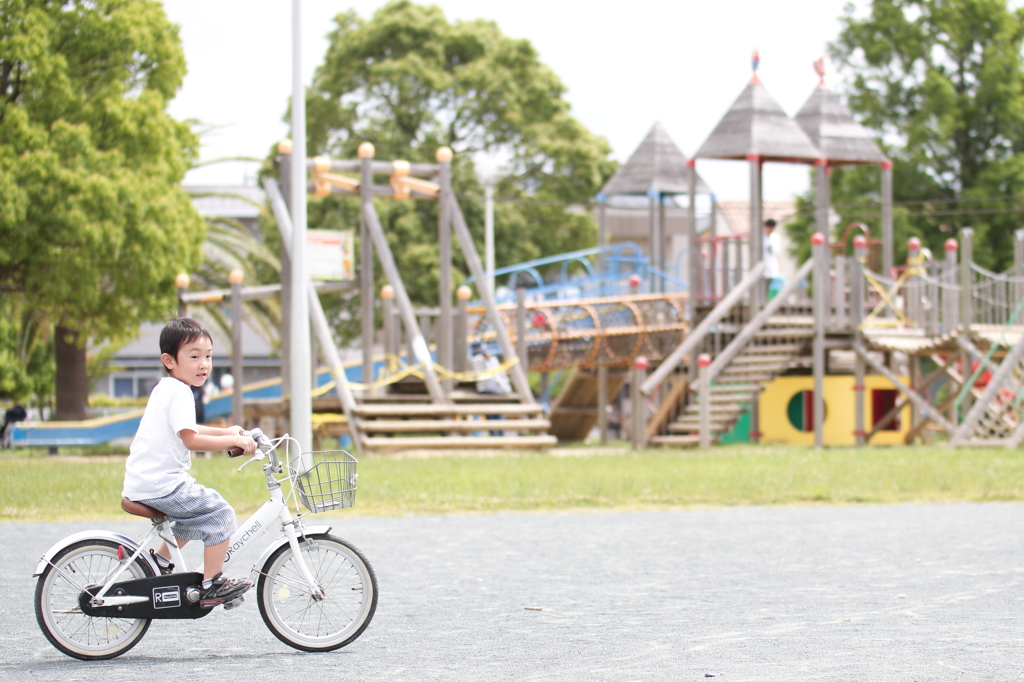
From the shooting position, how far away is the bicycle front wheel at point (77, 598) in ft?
18.9

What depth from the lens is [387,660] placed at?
18.5 ft

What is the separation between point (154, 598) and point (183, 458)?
0.66 m

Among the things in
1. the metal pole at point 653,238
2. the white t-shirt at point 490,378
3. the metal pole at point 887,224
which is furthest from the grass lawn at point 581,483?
the metal pole at point 653,238

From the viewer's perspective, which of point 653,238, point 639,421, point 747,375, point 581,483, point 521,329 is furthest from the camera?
point 653,238

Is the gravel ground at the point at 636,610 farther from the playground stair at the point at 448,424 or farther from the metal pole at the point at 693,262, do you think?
the metal pole at the point at 693,262

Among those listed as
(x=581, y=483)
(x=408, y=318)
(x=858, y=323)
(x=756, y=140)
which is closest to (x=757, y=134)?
(x=756, y=140)

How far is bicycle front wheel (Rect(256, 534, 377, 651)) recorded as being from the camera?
5.92 m

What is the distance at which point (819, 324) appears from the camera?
74.5 feet

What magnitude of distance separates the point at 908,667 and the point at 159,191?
17.2m

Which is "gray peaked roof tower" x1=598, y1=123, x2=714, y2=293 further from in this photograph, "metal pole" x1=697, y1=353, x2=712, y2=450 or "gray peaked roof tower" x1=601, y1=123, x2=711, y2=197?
"metal pole" x1=697, y1=353, x2=712, y2=450

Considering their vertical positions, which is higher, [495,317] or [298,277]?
[298,277]

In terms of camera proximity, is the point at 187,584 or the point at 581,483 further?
the point at 581,483

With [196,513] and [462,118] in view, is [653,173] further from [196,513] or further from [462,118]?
[196,513]

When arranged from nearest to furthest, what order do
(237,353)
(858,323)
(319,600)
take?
(319,600) → (237,353) → (858,323)
